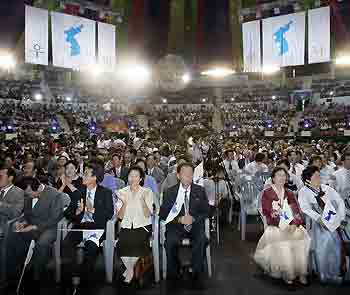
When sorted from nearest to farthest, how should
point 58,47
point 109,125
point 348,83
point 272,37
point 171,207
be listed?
point 171,207
point 58,47
point 272,37
point 109,125
point 348,83

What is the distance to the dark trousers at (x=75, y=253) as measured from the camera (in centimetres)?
399

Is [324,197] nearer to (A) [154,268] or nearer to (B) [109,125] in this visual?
(A) [154,268]

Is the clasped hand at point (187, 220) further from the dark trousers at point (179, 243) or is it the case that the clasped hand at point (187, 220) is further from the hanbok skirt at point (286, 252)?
the hanbok skirt at point (286, 252)

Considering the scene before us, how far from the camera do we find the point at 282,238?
395 cm

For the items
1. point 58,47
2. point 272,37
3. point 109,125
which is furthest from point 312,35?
point 109,125

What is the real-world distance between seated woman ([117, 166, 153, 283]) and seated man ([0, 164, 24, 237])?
3.59 ft

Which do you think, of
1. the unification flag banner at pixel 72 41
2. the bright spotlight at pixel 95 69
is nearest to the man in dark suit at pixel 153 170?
the unification flag banner at pixel 72 41

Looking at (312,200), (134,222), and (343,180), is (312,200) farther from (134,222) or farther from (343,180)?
(134,222)

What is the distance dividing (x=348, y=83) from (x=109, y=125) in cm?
1609

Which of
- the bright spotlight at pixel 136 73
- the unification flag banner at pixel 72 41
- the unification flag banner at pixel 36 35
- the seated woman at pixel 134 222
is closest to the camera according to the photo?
the seated woman at pixel 134 222

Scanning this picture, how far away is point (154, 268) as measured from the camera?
161 inches

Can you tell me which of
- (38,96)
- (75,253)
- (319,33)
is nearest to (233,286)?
(75,253)

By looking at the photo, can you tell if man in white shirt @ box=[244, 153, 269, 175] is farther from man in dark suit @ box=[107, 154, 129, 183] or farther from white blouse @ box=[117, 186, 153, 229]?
white blouse @ box=[117, 186, 153, 229]

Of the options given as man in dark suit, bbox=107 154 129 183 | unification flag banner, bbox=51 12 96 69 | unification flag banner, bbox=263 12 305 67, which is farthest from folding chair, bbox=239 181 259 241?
unification flag banner, bbox=263 12 305 67
